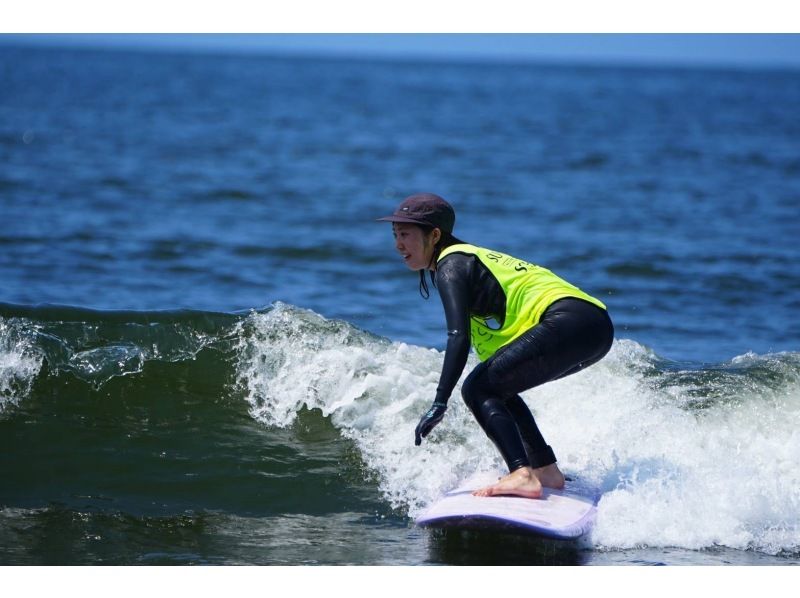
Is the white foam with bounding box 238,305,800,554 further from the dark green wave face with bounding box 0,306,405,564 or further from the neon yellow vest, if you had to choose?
the neon yellow vest

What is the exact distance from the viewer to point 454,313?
17.1 ft

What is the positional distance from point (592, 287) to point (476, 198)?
981 centimetres

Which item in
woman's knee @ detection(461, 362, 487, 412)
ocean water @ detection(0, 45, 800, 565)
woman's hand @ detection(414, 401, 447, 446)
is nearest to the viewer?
woman's hand @ detection(414, 401, 447, 446)

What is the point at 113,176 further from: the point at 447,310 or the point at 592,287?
the point at 447,310

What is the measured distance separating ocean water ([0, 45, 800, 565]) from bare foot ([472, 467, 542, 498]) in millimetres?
267

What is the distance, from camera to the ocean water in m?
5.71

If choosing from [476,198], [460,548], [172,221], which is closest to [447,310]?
[460,548]

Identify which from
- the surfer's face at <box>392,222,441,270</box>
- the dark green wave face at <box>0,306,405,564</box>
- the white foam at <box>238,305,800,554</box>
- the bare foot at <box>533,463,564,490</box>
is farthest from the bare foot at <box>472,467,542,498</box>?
Answer: the surfer's face at <box>392,222,441,270</box>

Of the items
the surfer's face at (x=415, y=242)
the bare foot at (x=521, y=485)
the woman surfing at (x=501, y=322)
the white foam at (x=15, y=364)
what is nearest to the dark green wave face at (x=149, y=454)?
the white foam at (x=15, y=364)

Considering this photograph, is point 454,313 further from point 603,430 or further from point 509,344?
point 603,430

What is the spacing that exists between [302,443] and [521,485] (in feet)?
7.41

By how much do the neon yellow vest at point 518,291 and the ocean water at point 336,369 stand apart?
3.81 ft

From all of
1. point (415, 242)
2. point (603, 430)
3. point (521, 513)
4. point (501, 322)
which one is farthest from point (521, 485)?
point (603, 430)

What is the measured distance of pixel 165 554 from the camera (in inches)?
213
